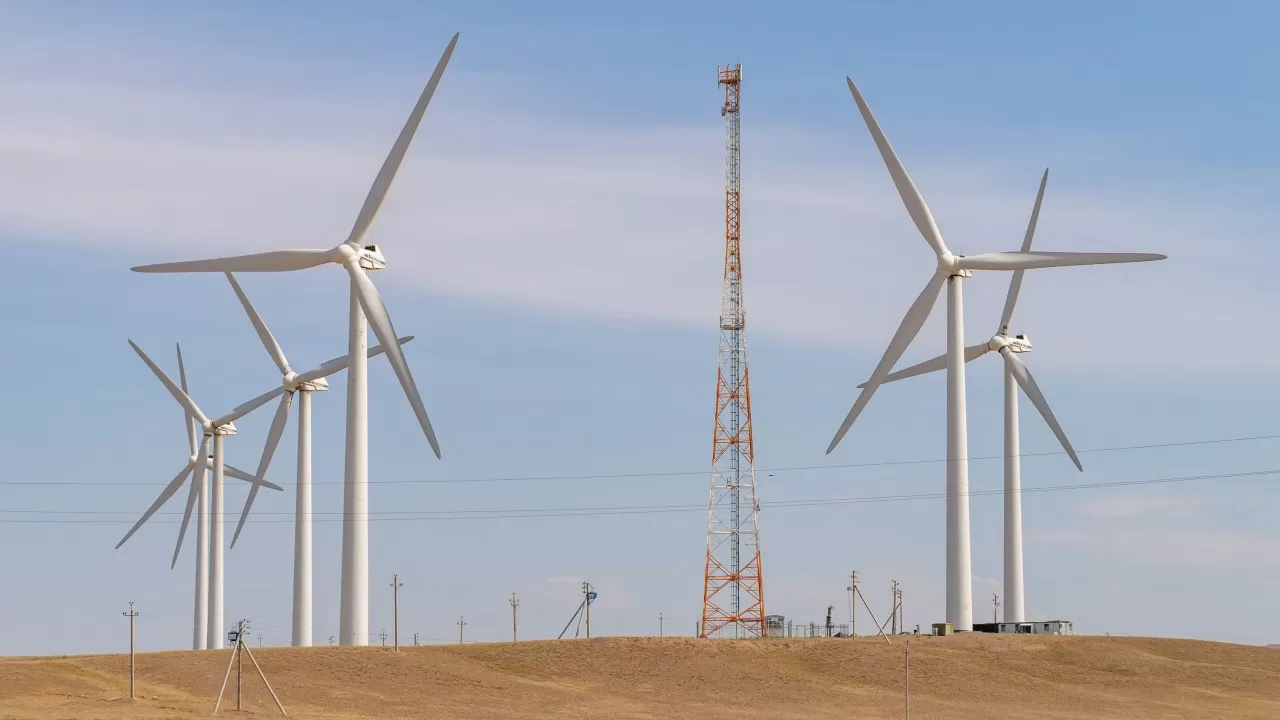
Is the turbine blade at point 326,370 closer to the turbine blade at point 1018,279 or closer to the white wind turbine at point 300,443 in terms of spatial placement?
the white wind turbine at point 300,443

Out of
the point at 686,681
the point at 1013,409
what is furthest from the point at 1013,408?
the point at 686,681

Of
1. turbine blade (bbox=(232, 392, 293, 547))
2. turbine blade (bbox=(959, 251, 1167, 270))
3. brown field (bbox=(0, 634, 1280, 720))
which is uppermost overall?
turbine blade (bbox=(959, 251, 1167, 270))

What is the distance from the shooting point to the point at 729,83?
468ft

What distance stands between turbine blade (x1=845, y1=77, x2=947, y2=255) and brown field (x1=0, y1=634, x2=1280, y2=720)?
2947 centimetres

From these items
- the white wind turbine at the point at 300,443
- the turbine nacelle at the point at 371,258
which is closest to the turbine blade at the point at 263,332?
the white wind turbine at the point at 300,443

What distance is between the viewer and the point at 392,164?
119 metres

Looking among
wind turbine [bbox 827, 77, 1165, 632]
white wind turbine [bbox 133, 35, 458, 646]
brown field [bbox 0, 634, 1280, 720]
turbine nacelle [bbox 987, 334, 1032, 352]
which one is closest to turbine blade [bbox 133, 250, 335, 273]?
white wind turbine [bbox 133, 35, 458, 646]

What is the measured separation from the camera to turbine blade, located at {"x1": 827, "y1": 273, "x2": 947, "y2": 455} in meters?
129

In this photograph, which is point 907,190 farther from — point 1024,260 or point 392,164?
point 392,164

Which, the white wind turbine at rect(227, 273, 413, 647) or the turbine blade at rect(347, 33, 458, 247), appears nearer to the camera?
the turbine blade at rect(347, 33, 458, 247)

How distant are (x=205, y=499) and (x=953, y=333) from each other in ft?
220

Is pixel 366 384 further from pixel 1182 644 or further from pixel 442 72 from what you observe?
pixel 1182 644

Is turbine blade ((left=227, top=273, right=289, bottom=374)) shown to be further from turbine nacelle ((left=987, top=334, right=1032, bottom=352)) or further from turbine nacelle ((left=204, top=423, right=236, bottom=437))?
turbine nacelle ((left=987, top=334, right=1032, bottom=352))

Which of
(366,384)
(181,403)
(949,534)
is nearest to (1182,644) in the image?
(949,534)
